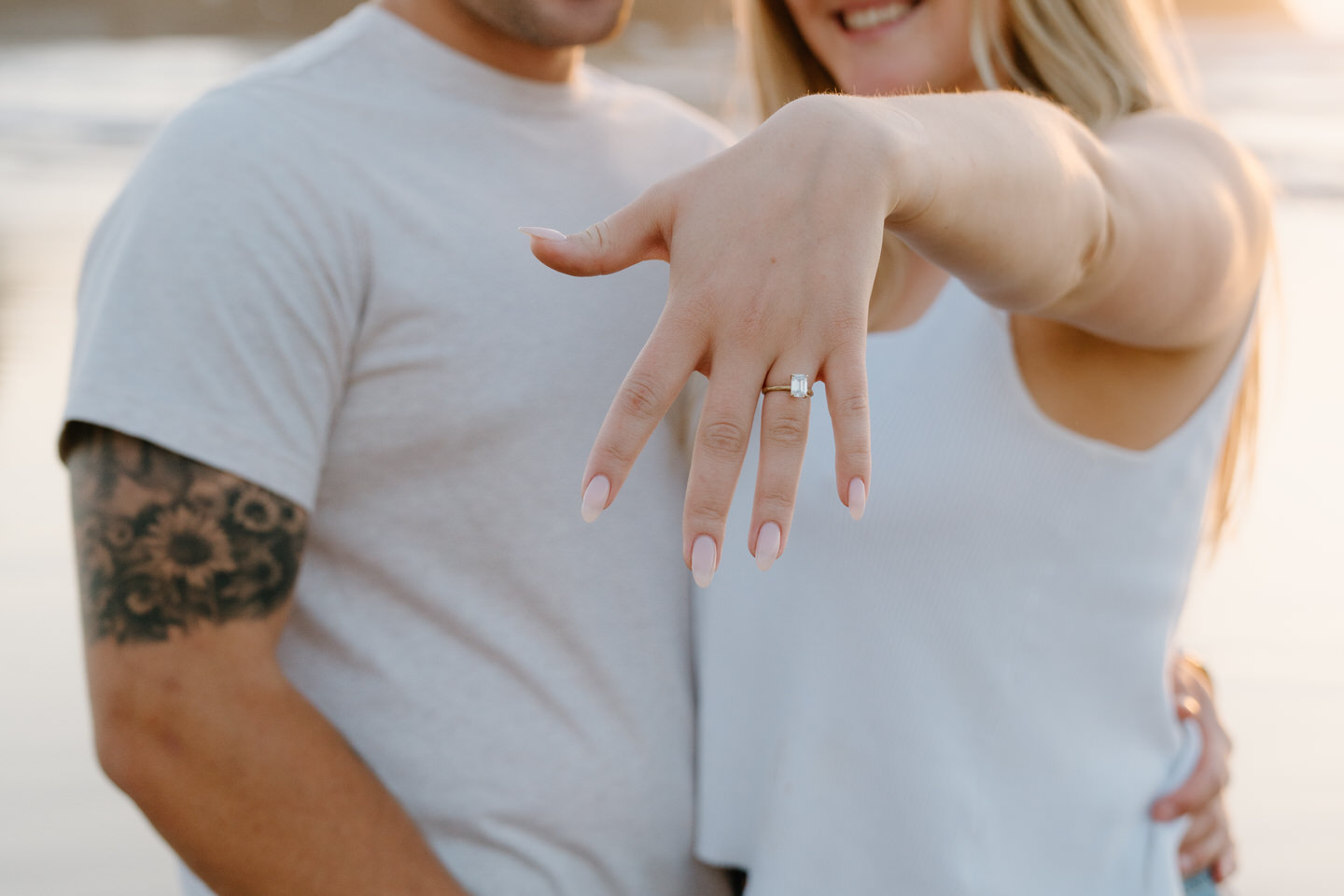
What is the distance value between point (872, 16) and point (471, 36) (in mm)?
674

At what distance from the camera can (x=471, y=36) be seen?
6.44 ft

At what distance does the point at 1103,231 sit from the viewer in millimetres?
1343

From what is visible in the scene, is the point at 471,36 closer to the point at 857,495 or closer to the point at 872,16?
the point at 872,16

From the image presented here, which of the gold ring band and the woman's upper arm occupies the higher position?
the gold ring band

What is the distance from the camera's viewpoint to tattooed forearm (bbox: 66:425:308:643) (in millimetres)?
1557

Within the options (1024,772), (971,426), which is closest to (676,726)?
(1024,772)

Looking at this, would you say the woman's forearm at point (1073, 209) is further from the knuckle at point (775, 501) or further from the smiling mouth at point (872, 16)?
the smiling mouth at point (872, 16)

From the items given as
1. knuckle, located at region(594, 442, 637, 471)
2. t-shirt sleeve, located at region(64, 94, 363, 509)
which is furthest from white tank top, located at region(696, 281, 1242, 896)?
knuckle, located at region(594, 442, 637, 471)

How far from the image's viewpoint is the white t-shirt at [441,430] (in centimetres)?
160

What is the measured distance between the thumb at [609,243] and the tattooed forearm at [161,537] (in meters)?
0.69

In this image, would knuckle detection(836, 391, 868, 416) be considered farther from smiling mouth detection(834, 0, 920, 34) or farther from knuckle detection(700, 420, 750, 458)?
smiling mouth detection(834, 0, 920, 34)

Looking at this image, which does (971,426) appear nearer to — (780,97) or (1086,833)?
(1086,833)

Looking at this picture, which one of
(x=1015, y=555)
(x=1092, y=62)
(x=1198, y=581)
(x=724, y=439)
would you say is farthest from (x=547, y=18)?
(x=1198, y=581)

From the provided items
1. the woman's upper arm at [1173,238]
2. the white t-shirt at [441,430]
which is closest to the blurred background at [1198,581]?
the woman's upper arm at [1173,238]
